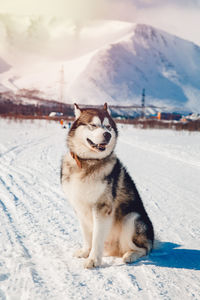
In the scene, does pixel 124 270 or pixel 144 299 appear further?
pixel 124 270

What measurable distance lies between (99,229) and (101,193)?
374mm

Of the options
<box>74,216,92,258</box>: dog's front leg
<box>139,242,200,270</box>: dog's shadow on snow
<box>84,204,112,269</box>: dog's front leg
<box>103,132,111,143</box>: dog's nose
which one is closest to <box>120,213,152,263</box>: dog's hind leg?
<box>139,242,200,270</box>: dog's shadow on snow

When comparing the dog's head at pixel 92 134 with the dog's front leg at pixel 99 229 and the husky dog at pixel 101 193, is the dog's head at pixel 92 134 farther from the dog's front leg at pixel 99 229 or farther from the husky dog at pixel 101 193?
the dog's front leg at pixel 99 229

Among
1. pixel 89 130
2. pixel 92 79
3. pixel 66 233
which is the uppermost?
pixel 92 79

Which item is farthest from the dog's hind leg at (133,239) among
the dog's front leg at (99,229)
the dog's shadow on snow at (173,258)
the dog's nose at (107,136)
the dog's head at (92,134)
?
the dog's nose at (107,136)

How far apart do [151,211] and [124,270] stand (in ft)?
7.58

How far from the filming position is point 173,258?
3.21 meters

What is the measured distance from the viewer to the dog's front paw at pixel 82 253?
3189 mm

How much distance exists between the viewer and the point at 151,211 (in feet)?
16.5

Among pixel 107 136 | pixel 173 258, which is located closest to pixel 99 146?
pixel 107 136

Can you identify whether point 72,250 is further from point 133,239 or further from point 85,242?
point 133,239

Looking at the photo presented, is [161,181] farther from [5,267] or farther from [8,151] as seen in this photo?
[8,151]

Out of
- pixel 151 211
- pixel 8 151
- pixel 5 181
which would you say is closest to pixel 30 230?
pixel 151 211

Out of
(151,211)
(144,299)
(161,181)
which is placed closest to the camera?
(144,299)
